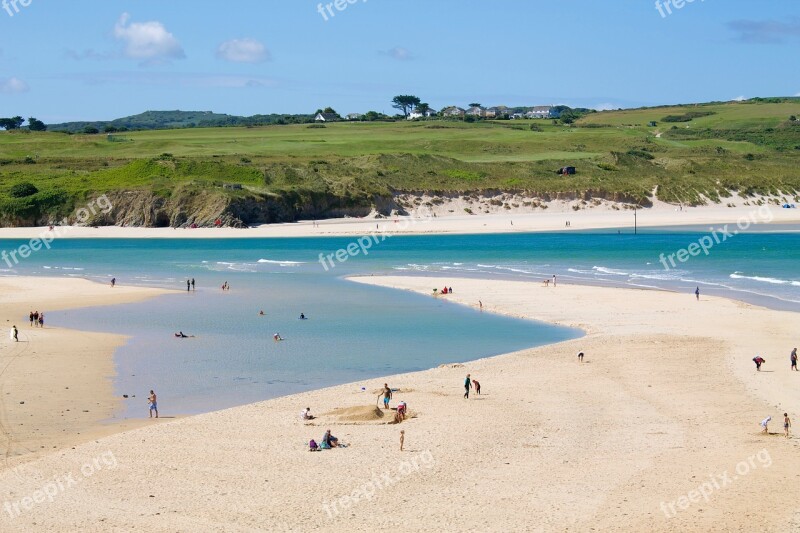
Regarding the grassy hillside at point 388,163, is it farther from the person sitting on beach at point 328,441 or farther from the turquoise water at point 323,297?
the person sitting on beach at point 328,441

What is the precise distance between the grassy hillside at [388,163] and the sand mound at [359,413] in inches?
2968

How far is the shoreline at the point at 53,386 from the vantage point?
22219 millimetres

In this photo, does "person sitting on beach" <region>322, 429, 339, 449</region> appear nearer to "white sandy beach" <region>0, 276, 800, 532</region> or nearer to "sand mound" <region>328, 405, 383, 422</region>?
"white sandy beach" <region>0, 276, 800, 532</region>

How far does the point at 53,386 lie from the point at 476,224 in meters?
72.6

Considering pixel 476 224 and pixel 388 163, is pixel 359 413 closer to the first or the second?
pixel 476 224

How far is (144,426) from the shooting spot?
23.0 meters

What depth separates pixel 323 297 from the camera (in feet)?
155

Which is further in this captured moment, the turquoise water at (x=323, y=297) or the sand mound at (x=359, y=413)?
the turquoise water at (x=323, y=297)

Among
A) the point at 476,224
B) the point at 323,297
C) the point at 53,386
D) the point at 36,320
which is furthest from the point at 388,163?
the point at 53,386

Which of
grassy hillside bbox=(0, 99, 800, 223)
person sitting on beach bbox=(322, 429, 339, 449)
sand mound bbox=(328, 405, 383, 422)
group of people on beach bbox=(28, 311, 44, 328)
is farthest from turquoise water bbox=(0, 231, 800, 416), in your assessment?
grassy hillside bbox=(0, 99, 800, 223)

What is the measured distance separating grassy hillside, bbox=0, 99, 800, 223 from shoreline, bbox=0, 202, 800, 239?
3189 mm

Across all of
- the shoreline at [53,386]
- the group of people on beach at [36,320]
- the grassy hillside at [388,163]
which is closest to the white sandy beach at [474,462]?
the shoreline at [53,386]

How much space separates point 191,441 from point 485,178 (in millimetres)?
94252

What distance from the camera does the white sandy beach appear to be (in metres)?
16.9
